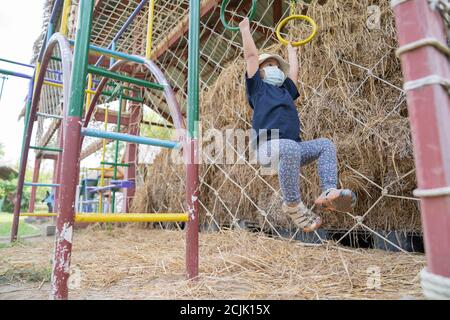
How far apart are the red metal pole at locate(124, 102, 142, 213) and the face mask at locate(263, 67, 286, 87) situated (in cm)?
205

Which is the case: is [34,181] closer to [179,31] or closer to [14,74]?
[14,74]

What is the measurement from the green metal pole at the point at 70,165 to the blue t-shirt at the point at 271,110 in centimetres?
56

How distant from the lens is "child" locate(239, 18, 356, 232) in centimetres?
96

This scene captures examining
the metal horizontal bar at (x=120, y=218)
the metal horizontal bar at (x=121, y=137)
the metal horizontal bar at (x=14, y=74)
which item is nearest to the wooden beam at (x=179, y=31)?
the metal horizontal bar at (x=14, y=74)

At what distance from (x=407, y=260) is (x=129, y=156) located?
2.61 meters

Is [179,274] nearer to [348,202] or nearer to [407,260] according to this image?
[348,202]

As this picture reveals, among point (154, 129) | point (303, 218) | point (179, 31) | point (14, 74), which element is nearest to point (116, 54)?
point (303, 218)

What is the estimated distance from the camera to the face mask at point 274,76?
1.18m

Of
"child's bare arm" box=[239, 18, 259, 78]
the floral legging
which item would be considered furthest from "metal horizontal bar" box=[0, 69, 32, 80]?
the floral legging

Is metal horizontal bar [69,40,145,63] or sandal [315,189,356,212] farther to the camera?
metal horizontal bar [69,40,145,63]

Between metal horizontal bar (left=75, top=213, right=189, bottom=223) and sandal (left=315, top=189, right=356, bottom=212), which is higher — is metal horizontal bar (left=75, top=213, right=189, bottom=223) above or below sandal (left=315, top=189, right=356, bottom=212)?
below

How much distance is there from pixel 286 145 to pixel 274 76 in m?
0.35

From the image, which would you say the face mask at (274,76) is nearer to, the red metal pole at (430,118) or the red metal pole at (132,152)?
the red metal pole at (430,118)

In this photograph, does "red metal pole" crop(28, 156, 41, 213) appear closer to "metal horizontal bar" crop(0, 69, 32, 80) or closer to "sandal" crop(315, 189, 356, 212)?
"metal horizontal bar" crop(0, 69, 32, 80)
